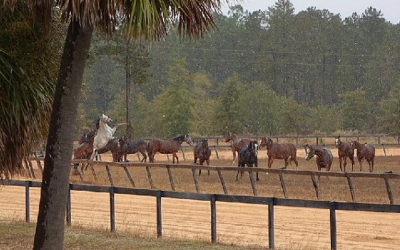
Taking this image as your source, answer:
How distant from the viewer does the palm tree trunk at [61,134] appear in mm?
9438

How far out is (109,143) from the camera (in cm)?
3400

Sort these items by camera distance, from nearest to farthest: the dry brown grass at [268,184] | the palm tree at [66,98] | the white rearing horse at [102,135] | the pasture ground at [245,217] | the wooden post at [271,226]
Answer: the palm tree at [66,98] < the wooden post at [271,226] < the pasture ground at [245,217] < the dry brown grass at [268,184] < the white rearing horse at [102,135]

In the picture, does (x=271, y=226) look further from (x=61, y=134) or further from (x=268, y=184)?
(x=268, y=184)

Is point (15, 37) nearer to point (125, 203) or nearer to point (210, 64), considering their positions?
point (125, 203)

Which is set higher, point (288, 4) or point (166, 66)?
point (288, 4)

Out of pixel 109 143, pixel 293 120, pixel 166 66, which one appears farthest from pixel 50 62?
pixel 166 66

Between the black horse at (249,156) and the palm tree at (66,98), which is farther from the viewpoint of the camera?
the black horse at (249,156)

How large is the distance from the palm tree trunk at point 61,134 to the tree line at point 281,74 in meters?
61.7

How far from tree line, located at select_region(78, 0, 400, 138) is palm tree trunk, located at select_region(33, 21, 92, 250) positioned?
61742 mm

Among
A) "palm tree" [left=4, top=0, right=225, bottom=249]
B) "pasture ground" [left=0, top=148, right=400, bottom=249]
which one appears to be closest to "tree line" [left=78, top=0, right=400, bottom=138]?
"pasture ground" [left=0, top=148, right=400, bottom=249]

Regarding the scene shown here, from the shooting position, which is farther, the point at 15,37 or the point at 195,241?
the point at 195,241

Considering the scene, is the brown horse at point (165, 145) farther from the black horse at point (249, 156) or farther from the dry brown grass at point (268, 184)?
the black horse at point (249, 156)

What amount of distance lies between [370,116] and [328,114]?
481 cm

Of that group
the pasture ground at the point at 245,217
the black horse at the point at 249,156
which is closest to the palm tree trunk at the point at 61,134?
the pasture ground at the point at 245,217
